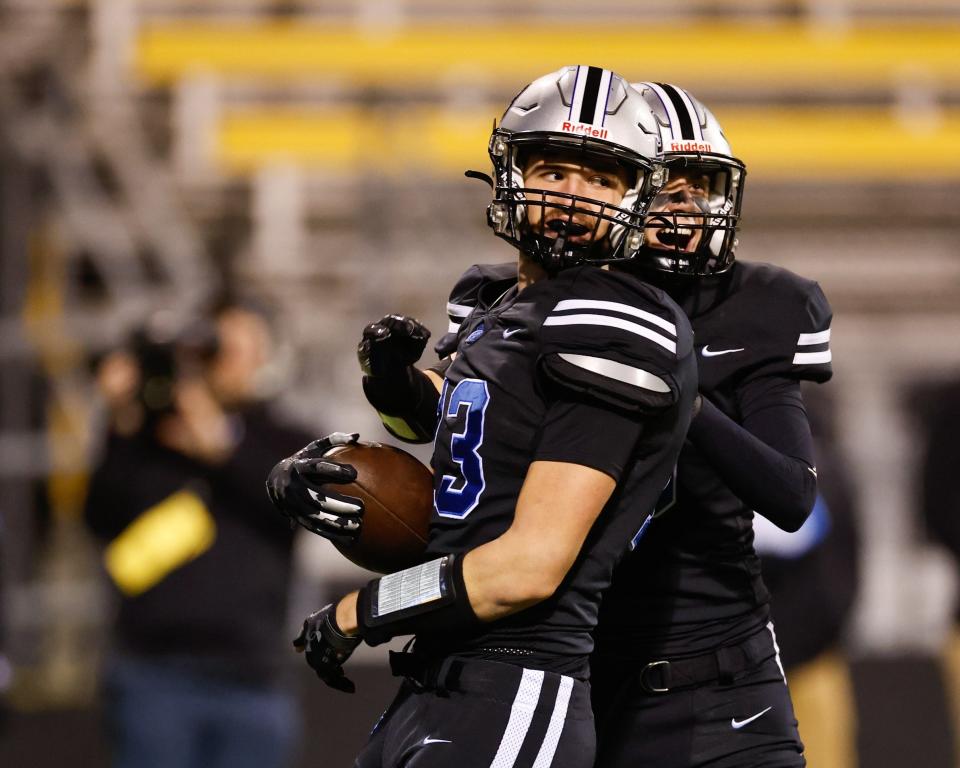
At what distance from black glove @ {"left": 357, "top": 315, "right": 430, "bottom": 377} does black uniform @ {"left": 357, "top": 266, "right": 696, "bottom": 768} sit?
0.24 meters

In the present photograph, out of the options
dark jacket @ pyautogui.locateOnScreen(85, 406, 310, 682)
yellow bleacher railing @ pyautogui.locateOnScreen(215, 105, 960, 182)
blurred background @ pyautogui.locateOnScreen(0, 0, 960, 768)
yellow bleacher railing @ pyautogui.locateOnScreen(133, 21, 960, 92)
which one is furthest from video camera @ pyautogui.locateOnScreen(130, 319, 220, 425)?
yellow bleacher railing @ pyautogui.locateOnScreen(133, 21, 960, 92)

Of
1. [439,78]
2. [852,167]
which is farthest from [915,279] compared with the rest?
[439,78]

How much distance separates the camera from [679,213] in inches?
82.7

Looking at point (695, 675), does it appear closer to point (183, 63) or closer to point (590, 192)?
point (590, 192)

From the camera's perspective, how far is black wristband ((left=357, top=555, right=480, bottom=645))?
1709mm

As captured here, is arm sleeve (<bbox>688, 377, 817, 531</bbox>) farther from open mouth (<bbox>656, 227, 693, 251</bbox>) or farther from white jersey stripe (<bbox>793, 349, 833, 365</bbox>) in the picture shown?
open mouth (<bbox>656, 227, 693, 251</bbox>)

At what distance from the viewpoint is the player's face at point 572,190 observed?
183 cm

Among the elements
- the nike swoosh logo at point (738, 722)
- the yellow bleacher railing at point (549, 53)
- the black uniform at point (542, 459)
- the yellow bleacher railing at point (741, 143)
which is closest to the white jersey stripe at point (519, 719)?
the black uniform at point (542, 459)

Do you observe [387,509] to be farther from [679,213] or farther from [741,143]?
[741,143]

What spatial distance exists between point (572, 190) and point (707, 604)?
652 millimetres

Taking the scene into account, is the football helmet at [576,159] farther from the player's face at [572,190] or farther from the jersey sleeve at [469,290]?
the jersey sleeve at [469,290]

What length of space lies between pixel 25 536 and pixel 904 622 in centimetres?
331

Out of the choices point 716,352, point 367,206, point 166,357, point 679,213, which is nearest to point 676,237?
point 679,213

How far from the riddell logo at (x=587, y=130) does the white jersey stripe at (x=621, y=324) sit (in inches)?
9.4
